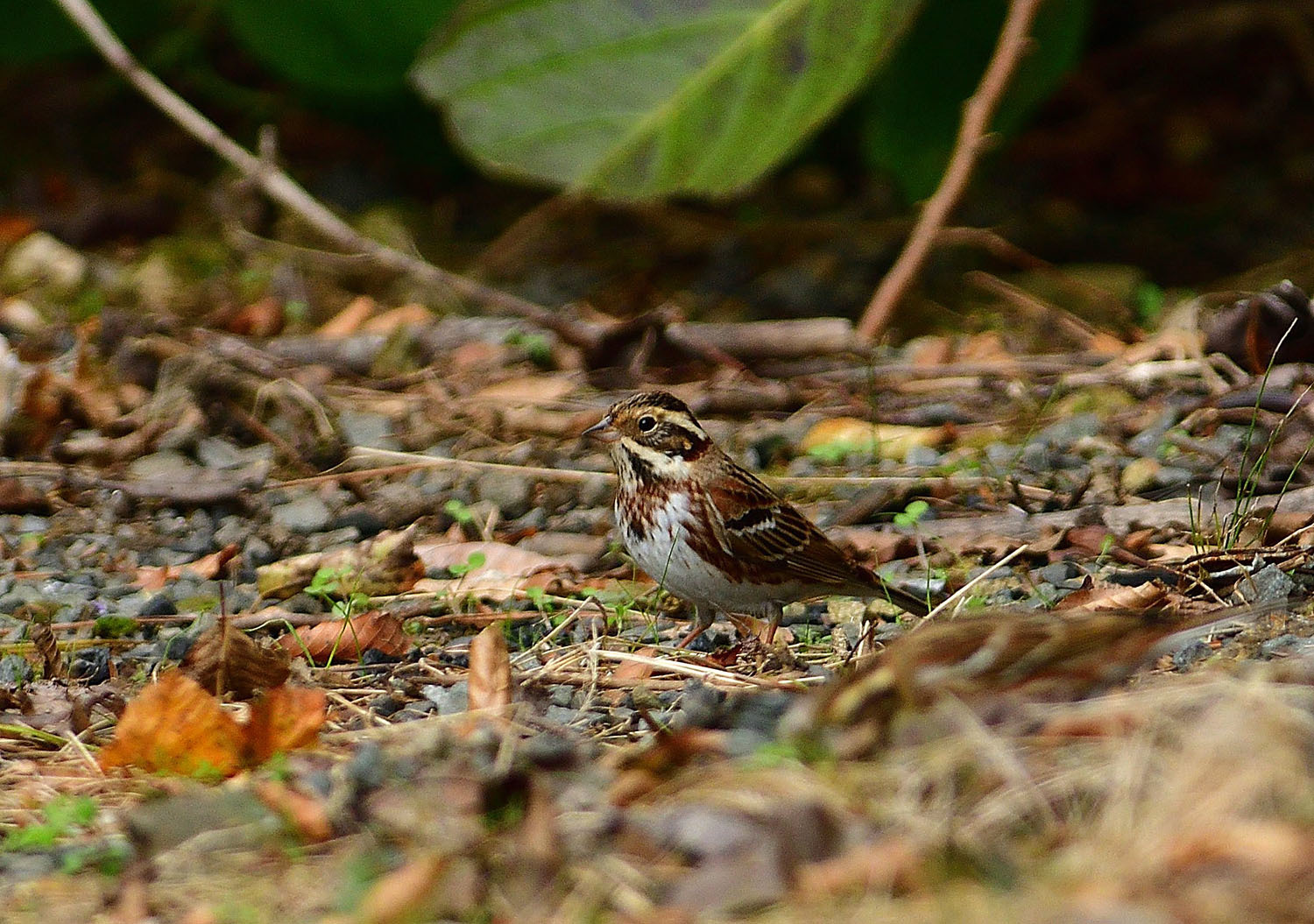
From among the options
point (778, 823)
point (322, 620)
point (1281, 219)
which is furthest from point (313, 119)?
point (778, 823)

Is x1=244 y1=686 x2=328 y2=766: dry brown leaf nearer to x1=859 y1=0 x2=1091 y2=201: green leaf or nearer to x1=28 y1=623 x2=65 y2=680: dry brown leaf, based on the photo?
x1=28 y1=623 x2=65 y2=680: dry brown leaf

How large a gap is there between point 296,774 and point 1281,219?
284 inches

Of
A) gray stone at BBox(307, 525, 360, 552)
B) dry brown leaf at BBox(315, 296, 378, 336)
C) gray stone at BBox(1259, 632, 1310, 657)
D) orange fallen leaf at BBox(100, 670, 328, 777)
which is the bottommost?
gray stone at BBox(307, 525, 360, 552)

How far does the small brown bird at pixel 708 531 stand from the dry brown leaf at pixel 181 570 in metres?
1.15

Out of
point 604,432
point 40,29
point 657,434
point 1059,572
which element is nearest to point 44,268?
point 40,29

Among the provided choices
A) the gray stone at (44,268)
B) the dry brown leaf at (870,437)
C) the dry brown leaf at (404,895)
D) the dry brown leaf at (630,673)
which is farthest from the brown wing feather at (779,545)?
the gray stone at (44,268)

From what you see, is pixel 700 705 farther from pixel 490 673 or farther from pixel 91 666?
pixel 91 666

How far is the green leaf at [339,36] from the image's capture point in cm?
710

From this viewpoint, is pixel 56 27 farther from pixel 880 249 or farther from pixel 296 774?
pixel 296 774

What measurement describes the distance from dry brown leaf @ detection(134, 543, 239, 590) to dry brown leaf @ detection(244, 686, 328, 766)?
4.85 ft

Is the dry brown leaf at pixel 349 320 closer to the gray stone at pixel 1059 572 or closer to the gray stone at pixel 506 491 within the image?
the gray stone at pixel 506 491

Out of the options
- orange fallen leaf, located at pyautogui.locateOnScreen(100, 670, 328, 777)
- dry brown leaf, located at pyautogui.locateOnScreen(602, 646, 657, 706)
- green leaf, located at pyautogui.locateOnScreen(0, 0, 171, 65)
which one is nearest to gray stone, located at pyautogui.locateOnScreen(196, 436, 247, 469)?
dry brown leaf, located at pyautogui.locateOnScreen(602, 646, 657, 706)

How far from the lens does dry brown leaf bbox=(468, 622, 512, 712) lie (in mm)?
3486

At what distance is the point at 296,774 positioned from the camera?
9.61 feet
